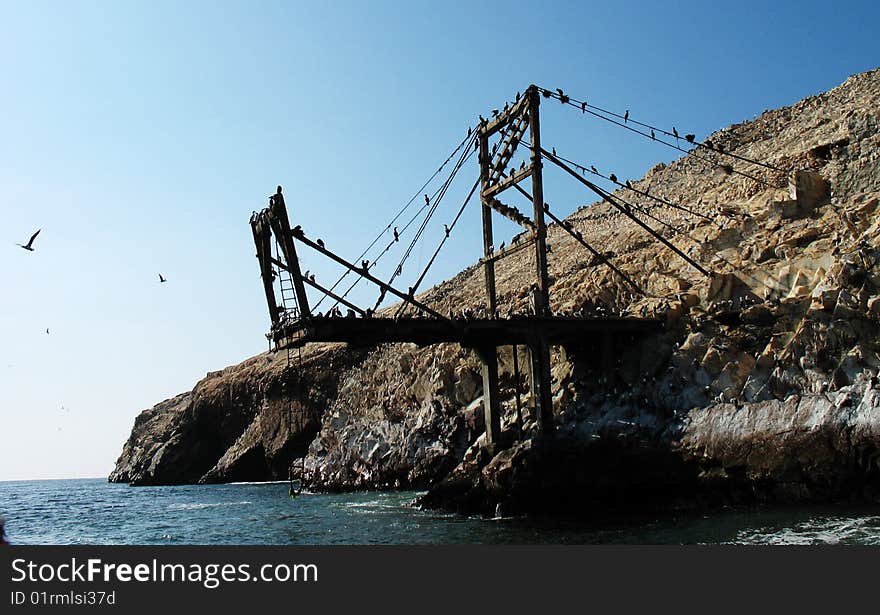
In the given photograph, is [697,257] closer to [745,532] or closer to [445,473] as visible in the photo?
[445,473]

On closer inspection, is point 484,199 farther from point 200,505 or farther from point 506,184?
point 200,505

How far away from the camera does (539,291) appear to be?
127ft

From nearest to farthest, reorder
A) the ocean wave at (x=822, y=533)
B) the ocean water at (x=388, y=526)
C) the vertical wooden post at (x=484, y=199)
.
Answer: the ocean wave at (x=822, y=533) → the ocean water at (x=388, y=526) → the vertical wooden post at (x=484, y=199)

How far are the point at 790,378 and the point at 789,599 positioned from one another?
62.6ft

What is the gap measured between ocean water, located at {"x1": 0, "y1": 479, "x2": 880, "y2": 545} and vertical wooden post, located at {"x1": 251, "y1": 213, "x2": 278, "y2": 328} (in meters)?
9.74

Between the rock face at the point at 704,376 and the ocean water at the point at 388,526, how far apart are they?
2521 mm

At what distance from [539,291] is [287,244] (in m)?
12.6

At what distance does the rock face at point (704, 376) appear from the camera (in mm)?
30703

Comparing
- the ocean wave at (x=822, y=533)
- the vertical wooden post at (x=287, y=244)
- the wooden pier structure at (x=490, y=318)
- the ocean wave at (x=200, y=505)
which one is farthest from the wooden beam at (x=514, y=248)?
the ocean wave at (x=200, y=505)

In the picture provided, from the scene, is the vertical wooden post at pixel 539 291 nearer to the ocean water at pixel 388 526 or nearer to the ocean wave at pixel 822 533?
the ocean water at pixel 388 526

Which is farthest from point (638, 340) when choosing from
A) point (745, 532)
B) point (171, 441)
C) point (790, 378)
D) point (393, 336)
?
point (171, 441)

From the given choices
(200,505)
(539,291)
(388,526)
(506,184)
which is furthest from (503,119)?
(200,505)

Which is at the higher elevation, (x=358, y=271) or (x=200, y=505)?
(x=358, y=271)

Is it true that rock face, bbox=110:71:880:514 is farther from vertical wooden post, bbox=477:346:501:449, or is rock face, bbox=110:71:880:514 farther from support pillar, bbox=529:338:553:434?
support pillar, bbox=529:338:553:434
